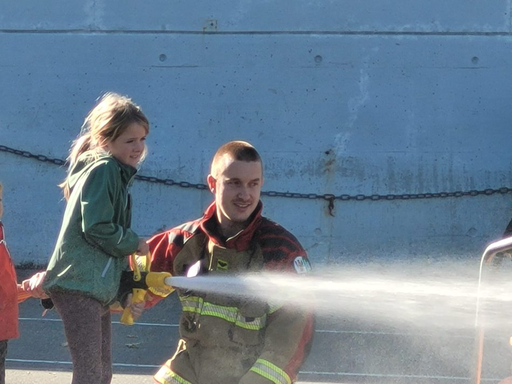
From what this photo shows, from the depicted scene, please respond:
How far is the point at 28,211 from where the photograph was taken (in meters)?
9.51

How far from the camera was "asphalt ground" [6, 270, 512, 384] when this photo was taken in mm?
5875

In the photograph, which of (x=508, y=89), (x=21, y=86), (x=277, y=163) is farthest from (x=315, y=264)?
(x=21, y=86)

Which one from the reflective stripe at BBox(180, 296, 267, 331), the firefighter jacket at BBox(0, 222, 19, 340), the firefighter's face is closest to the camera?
the reflective stripe at BBox(180, 296, 267, 331)

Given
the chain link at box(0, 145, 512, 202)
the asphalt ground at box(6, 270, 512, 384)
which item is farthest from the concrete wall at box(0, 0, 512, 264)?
the asphalt ground at box(6, 270, 512, 384)

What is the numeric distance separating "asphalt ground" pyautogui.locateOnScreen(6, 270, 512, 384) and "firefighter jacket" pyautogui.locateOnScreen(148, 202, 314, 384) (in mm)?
2432

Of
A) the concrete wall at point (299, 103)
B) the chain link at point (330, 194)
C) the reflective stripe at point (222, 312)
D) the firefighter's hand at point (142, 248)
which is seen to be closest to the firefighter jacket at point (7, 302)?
the firefighter's hand at point (142, 248)

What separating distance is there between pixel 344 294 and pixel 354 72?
5.11 m

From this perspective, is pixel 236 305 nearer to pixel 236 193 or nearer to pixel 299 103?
pixel 236 193

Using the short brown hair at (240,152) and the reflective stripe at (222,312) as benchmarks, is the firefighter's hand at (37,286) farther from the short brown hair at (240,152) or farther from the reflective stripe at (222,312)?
the short brown hair at (240,152)

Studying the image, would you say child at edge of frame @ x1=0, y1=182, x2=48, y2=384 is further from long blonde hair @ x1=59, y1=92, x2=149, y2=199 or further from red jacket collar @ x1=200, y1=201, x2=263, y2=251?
red jacket collar @ x1=200, y1=201, x2=263, y2=251

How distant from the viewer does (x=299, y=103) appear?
930 centimetres

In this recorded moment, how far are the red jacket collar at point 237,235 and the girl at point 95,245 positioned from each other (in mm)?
316

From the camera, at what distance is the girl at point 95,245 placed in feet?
12.1

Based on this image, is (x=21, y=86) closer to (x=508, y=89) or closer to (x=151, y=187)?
(x=151, y=187)
